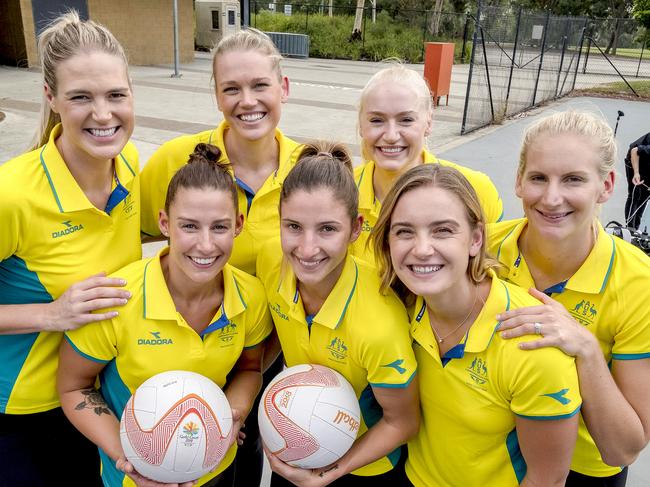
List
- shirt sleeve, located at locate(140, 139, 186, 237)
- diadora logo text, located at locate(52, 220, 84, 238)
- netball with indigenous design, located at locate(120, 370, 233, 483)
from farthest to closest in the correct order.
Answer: shirt sleeve, located at locate(140, 139, 186, 237) < diadora logo text, located at locate(52, 220, 84, 238) < netball with indigenous design, located at locate(120, 370, 233, 483)

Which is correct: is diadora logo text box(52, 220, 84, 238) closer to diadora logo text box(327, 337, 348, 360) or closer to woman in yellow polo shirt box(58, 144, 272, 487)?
woman in yellow polo shirt box(58, 144, 272, 487)

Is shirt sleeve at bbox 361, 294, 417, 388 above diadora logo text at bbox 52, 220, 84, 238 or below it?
below

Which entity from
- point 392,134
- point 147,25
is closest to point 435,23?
point 147,25

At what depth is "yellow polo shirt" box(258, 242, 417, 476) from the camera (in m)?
1.99

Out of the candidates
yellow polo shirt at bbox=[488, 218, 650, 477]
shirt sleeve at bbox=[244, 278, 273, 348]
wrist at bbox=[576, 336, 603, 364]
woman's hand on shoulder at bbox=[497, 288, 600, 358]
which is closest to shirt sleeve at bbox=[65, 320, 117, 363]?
shirt sleeve at bbox=[244, 278, 273, 348]

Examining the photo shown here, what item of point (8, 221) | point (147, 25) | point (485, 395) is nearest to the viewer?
point (485, 395)

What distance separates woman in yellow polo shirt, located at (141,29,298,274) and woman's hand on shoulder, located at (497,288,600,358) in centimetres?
123

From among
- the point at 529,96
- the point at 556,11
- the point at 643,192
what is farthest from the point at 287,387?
the point at 556,11

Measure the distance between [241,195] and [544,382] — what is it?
1.57 m

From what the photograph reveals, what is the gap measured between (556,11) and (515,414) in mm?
54225

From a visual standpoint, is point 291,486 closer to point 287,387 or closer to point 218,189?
point 287,387

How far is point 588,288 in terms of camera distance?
198 centimetres

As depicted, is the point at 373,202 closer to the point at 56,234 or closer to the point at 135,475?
the point at 56,234

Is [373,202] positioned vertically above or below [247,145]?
below
